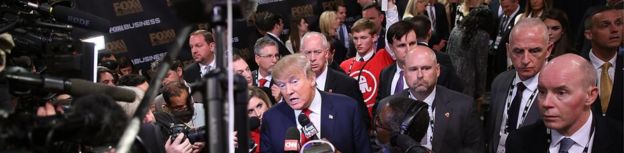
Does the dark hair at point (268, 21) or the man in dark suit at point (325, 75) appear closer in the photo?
the man in dark suit at point (325, 75)

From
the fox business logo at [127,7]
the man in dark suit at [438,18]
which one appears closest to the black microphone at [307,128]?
the fox business logo at [127,7]

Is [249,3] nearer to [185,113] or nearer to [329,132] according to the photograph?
[329,132]

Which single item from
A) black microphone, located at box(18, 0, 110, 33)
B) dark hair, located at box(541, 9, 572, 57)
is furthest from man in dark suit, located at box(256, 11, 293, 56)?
black microphone, located at box(18, 0, 110, 33)

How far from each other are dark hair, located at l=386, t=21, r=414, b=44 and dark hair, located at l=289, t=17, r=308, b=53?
2.90m

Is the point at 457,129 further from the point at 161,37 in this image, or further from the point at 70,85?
the point at 161,37

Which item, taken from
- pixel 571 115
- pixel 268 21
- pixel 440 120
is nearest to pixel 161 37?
pixel 268 21

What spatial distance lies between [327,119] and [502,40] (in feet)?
14.0

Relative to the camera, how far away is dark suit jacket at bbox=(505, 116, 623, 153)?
3.63m

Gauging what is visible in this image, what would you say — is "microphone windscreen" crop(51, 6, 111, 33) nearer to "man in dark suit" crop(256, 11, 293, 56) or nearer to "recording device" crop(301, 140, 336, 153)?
"recording device" crop(301, 140, 336, 153)

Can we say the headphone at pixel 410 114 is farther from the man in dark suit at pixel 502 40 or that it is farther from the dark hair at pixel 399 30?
the man in dark suit at pixel 502 40

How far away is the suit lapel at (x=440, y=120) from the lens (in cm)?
465

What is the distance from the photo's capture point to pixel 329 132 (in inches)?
174

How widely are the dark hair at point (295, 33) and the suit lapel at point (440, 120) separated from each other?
4.64 m

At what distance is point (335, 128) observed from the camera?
4.41 m
